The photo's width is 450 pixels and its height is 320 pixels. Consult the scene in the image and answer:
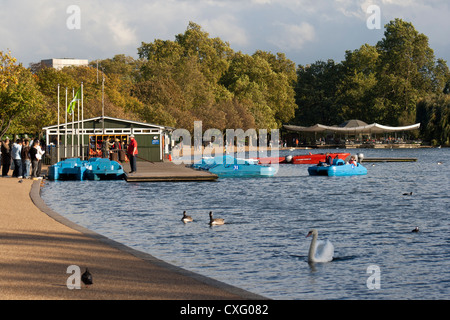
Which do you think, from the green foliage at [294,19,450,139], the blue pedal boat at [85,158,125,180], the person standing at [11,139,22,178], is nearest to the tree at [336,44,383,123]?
the green foliage at [294,19,450,139]

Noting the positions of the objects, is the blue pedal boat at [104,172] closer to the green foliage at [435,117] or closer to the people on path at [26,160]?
the people on path at [26,160]

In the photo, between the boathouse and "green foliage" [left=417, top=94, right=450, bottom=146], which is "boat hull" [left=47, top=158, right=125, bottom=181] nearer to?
the boathouse

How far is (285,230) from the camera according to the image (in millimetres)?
22516

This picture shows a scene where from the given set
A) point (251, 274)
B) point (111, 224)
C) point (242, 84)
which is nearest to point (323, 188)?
point (111, 224)

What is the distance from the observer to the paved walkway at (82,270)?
11.2m

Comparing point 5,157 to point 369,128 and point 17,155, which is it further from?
point 369,128

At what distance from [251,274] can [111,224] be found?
9.56 metres

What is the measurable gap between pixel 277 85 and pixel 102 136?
83018 mm

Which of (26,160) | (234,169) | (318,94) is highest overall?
(318,94)

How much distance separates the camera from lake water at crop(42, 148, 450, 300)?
1458 cm

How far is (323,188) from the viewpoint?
143ft

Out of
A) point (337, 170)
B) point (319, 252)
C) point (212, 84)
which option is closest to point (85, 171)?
point (337, 170)
